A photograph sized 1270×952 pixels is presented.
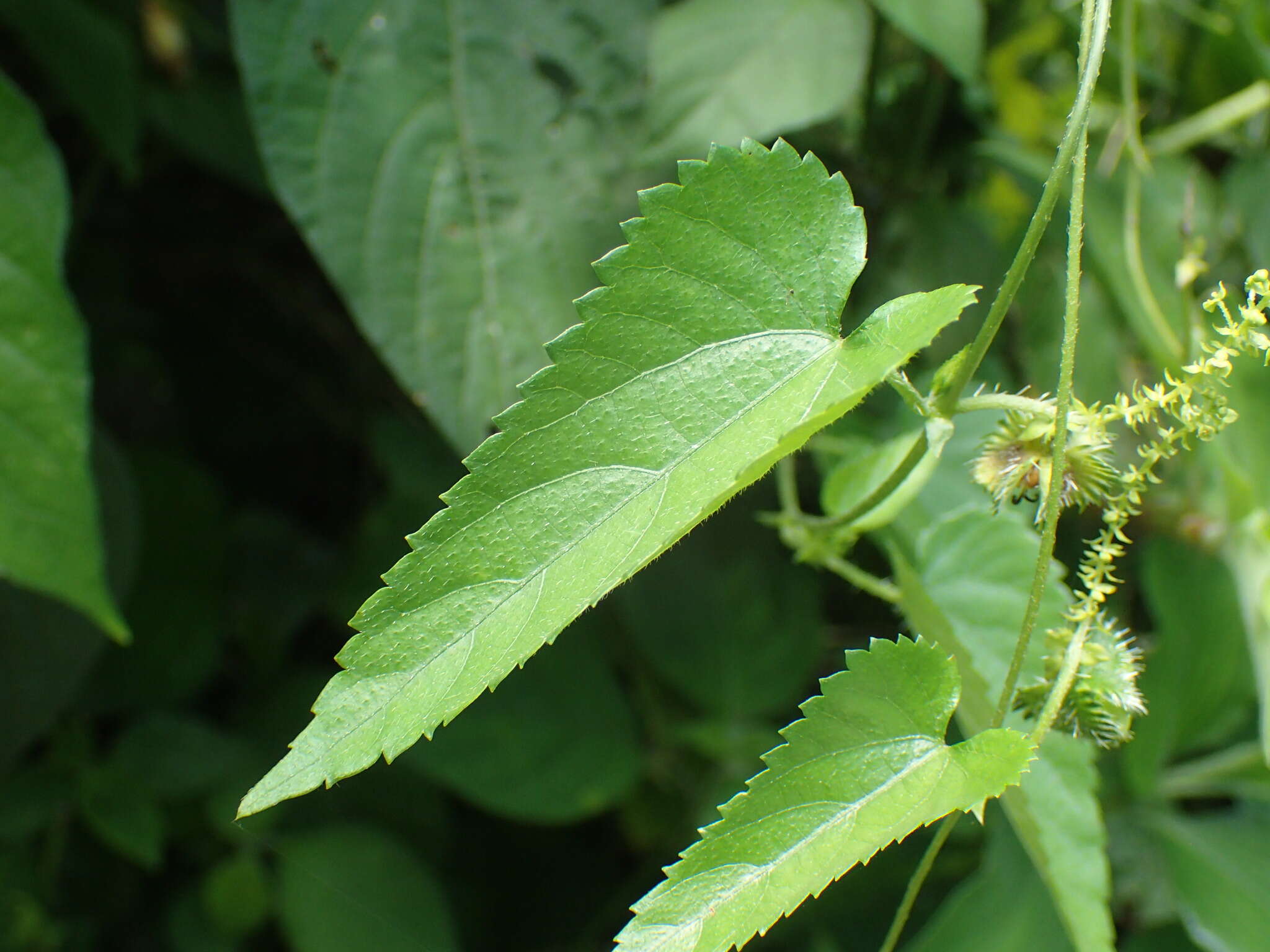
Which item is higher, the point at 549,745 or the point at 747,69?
the point at 747,69

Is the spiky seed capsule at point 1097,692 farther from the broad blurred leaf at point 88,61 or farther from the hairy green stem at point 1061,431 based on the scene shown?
the broad blurred leaf at point 88,61

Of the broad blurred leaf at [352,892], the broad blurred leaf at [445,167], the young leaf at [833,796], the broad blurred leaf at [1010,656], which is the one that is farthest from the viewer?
the broad blurred leaf at [352,892]

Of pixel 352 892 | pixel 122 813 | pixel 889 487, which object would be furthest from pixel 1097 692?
pixel 122 813

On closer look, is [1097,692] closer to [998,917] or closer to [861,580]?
[861,580]

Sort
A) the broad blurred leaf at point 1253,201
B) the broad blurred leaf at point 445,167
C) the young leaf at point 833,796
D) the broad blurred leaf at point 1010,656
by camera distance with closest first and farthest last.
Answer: the young leaf at point 833,796, the broad blurred leaf at point 1010,656, the broad blurred leaf at point 445,167, the broad blurred leaf at point 1253,201

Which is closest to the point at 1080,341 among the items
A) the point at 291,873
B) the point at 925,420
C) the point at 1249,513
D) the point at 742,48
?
the point at 1249,513

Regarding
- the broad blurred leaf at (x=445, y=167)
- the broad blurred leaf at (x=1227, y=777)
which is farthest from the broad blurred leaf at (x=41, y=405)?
the broad blurred leaf at (x=1227, y=777)
